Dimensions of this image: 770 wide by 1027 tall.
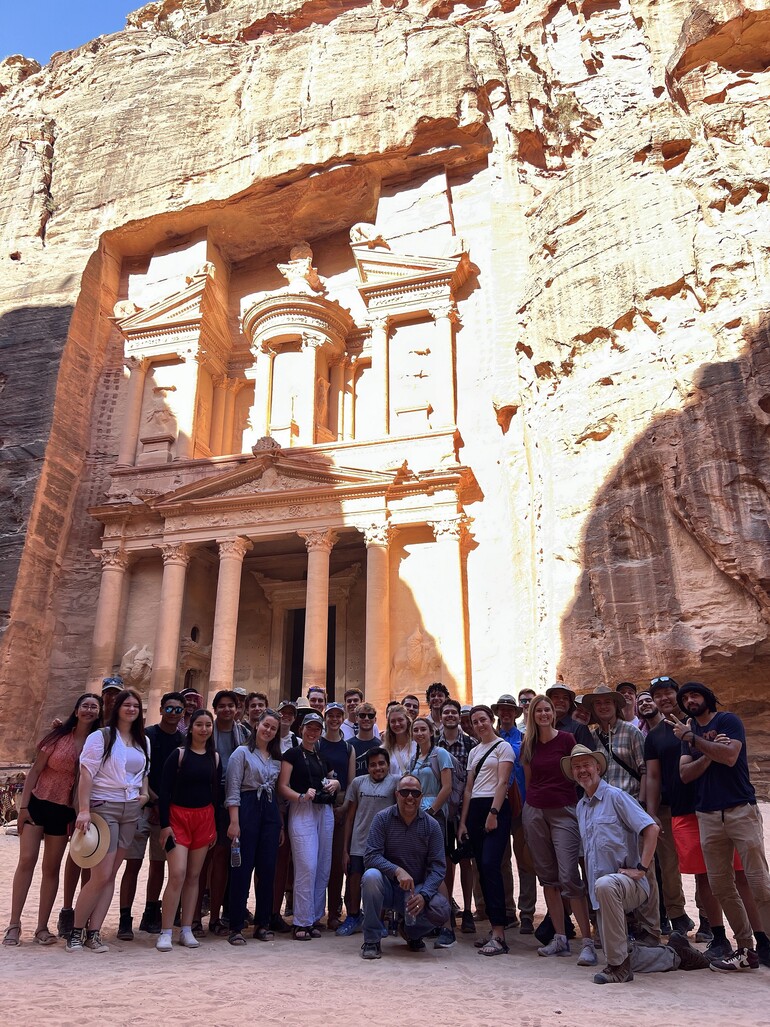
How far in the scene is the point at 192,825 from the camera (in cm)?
643

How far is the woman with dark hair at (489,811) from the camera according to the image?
630cm

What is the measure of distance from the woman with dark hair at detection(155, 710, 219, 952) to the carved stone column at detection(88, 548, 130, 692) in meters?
15.7

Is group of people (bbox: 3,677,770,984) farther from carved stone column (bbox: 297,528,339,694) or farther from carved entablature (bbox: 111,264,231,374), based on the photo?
carved entablature (bbox: 111,264,231,374)

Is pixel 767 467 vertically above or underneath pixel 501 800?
above

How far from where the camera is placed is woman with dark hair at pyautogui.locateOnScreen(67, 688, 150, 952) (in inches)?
236

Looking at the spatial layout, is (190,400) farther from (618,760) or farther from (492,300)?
(618,760)

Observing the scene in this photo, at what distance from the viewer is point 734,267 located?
1519 cm

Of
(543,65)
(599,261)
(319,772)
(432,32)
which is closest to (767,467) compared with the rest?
(599,261)

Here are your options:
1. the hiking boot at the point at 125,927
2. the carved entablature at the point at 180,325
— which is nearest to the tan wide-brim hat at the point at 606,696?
the hiking boot at the point at 125,927

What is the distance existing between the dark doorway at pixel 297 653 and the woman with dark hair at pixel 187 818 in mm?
16591

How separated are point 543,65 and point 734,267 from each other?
15.5 meters

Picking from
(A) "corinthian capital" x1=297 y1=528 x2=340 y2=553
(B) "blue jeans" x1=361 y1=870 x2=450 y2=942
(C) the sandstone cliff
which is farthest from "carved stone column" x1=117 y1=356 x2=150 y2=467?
(B) "blue jeans" x1=361 y1=870 x2=450 y2=942

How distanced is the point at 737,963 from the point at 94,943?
15.2ft

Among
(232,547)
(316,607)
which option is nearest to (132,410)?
(232,547)
